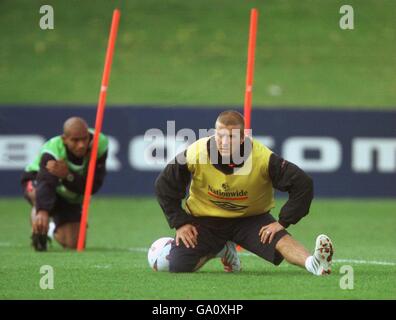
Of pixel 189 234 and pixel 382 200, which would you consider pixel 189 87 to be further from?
pixel 189 234

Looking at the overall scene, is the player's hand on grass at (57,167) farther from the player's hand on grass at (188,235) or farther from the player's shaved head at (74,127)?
the player's hand on grass at (188,235)

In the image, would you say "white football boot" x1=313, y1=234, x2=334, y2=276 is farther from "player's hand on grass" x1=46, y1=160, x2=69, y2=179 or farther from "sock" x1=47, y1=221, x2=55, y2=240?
"sock" x1=47, y1=221, x2=55, y2=240

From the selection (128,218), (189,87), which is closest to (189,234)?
(128,218)

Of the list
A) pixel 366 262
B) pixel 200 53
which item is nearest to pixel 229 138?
pixel 366 262

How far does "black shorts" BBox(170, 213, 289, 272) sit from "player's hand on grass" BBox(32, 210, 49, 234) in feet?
9.82

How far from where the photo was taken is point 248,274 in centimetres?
1129

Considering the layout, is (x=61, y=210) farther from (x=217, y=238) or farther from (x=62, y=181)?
(x=217, y=238)

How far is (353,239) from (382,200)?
543 centimetres

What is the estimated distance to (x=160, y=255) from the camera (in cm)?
1141

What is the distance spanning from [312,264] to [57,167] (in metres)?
4.32

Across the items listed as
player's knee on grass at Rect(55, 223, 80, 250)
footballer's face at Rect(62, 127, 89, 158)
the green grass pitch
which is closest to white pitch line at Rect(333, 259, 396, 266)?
the green grass pitch

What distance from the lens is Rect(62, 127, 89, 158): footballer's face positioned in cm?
1404

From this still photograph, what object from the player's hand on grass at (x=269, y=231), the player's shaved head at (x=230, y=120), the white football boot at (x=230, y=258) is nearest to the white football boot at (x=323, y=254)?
the player's hand on grass at (x=269, y=231)

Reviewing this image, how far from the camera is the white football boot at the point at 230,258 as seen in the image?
1150 centimetres
